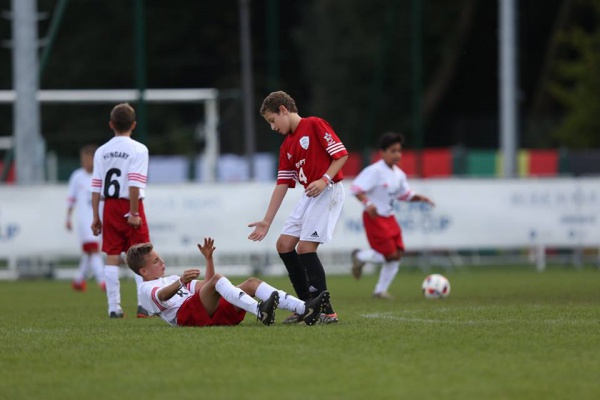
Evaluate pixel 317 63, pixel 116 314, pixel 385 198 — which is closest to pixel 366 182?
pixel 385 198

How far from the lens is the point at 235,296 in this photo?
886 centimetres

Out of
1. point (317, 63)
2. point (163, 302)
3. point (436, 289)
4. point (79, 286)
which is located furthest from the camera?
point (317, 63)

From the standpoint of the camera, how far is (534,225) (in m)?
20.7

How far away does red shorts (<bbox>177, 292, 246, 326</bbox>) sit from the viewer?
30.3ft

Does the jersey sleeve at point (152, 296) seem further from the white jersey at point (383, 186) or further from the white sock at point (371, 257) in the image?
the white sock at point (371, 257)

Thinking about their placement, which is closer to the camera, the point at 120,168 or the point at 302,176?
the point at 302,176

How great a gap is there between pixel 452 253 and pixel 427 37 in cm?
1937

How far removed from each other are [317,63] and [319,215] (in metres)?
31.2

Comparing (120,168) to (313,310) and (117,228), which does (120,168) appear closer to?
(117,228)

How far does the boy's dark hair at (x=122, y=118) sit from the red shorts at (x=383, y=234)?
157 inches

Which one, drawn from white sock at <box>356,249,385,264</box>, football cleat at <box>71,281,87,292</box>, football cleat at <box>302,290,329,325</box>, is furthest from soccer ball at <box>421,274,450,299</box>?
football cleat at <box>71,281,87,292</box>

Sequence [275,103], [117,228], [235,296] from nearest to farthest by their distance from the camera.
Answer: [235,296] < [275,103] < [117,228]

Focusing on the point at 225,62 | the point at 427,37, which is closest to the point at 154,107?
the point at 225,62

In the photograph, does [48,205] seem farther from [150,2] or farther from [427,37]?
[427,37]
